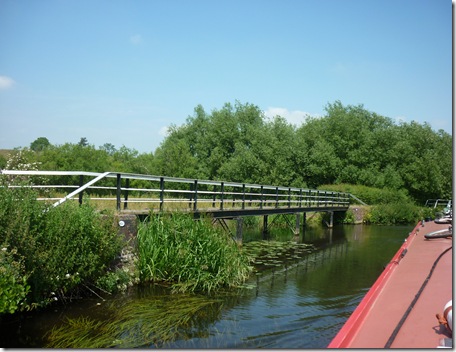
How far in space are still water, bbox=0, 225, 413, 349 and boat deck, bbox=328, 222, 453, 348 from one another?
1.45 m

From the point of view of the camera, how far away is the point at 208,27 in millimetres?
7246

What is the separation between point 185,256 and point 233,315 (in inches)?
83.4

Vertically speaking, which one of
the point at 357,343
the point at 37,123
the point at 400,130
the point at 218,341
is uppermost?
the point at 400,130

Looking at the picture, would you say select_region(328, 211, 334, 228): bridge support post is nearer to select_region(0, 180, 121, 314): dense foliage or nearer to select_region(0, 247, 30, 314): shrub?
select_region(0, 180, 121, 314): dense foliage

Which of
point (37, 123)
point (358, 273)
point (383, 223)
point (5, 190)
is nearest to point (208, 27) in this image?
point (5, 190)

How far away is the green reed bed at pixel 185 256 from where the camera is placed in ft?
31.0

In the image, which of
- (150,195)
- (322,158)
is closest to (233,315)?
(150,195)

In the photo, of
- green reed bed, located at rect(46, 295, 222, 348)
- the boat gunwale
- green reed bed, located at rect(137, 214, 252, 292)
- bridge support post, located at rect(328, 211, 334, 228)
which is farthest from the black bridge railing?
the boat gunwale

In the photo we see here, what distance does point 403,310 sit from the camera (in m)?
4.74

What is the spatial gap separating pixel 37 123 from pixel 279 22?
22.7ft

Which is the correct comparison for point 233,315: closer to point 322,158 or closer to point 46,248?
point 46,248

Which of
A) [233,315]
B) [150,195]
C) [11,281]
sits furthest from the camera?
[150,195]

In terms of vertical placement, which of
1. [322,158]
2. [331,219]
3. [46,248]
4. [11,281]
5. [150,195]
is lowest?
[331,219]

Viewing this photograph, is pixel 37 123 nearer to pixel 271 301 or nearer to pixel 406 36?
pixel 271 301
